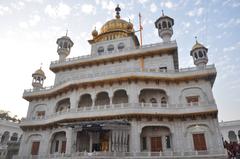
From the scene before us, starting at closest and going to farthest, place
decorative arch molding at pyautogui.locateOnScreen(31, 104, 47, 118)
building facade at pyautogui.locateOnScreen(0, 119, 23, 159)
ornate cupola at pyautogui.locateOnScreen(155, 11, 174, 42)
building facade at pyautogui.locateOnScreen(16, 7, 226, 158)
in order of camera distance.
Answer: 1. building facade at pyautogui.locateOnScreen(16, 7, 226, 158)
2. ornate cupola at pyautogui.locateOnScreen(155, 11, 174, 42)
3. decorative arch molding at pyautogui.locateOnScreen(31, 104, 47, 118)
4. building facade at pyautogui.locateOnScreen(0, 119, 23, 159)

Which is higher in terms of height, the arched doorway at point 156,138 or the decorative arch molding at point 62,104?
the decorative arch molding at point 62,104

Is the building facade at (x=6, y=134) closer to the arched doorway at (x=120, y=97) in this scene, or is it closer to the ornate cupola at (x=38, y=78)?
the ornate cupola at (x=38, y=78)

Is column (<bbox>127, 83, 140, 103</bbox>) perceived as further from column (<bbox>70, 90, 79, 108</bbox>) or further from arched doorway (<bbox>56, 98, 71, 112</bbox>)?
arched doorway (<bbox>56, 98, 71, 112</bbox>)

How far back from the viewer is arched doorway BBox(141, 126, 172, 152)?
830 inches

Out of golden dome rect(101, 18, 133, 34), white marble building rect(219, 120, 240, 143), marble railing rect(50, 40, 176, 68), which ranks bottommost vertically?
white marble building rect(219, 120, 240, 143)

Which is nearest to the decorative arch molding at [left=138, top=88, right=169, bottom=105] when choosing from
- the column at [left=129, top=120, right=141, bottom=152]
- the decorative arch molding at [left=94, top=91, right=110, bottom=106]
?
the decorative arch molding at [left=94, top=91, right=110, bottom=106]

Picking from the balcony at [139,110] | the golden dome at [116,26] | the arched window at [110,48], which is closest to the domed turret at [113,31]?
the golden dome at [116,26]

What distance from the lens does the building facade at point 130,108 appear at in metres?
19.9

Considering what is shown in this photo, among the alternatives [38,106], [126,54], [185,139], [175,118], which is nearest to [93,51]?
[126,54]

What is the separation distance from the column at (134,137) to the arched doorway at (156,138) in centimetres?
224

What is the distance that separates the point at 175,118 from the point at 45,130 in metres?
15.7

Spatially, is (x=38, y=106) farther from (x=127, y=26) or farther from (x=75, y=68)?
(x=127, y=26)

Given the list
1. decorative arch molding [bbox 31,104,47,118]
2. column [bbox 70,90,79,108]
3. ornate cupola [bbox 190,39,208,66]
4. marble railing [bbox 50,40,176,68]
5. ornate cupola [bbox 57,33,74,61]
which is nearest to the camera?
column [bbox 70,90,79,108]

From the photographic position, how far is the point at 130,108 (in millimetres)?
20234
